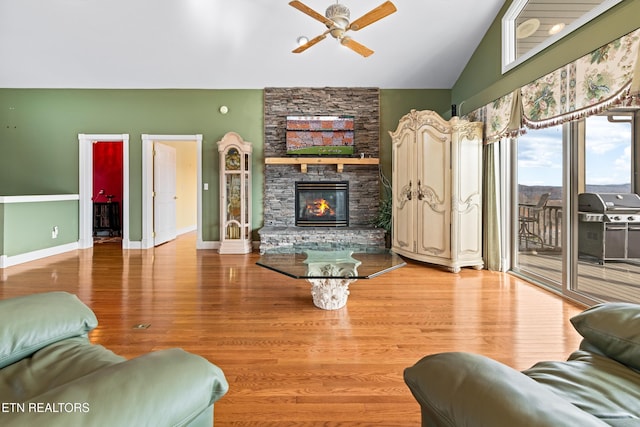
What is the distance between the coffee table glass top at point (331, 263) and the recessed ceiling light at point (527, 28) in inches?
120

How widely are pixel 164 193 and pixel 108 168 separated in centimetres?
216

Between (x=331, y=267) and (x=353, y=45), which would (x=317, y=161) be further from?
(x=331, y=267)

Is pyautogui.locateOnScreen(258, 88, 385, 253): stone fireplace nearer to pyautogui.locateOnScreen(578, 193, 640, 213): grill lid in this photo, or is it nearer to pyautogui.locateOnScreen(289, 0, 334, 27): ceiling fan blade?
pyautogui.locateOnScreen(289, 0, 334, 27): ceiling fan blade

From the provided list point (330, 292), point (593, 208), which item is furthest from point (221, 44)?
point (593, 208)

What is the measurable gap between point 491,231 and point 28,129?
7658 millimetres

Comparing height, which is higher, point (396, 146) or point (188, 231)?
point (396, 146)

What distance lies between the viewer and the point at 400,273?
13.9 feet

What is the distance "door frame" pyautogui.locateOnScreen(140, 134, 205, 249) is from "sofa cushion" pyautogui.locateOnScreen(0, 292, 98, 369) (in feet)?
15.4

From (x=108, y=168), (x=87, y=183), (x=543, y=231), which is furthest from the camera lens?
(x=108, y=168)

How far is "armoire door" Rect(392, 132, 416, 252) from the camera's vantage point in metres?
4.73

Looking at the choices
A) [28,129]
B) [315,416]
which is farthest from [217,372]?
[28,129]

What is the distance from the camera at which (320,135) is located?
5.86 metres

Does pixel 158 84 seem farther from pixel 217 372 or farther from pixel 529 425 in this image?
pixel 529 425

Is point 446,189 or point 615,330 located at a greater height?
point 446,189
